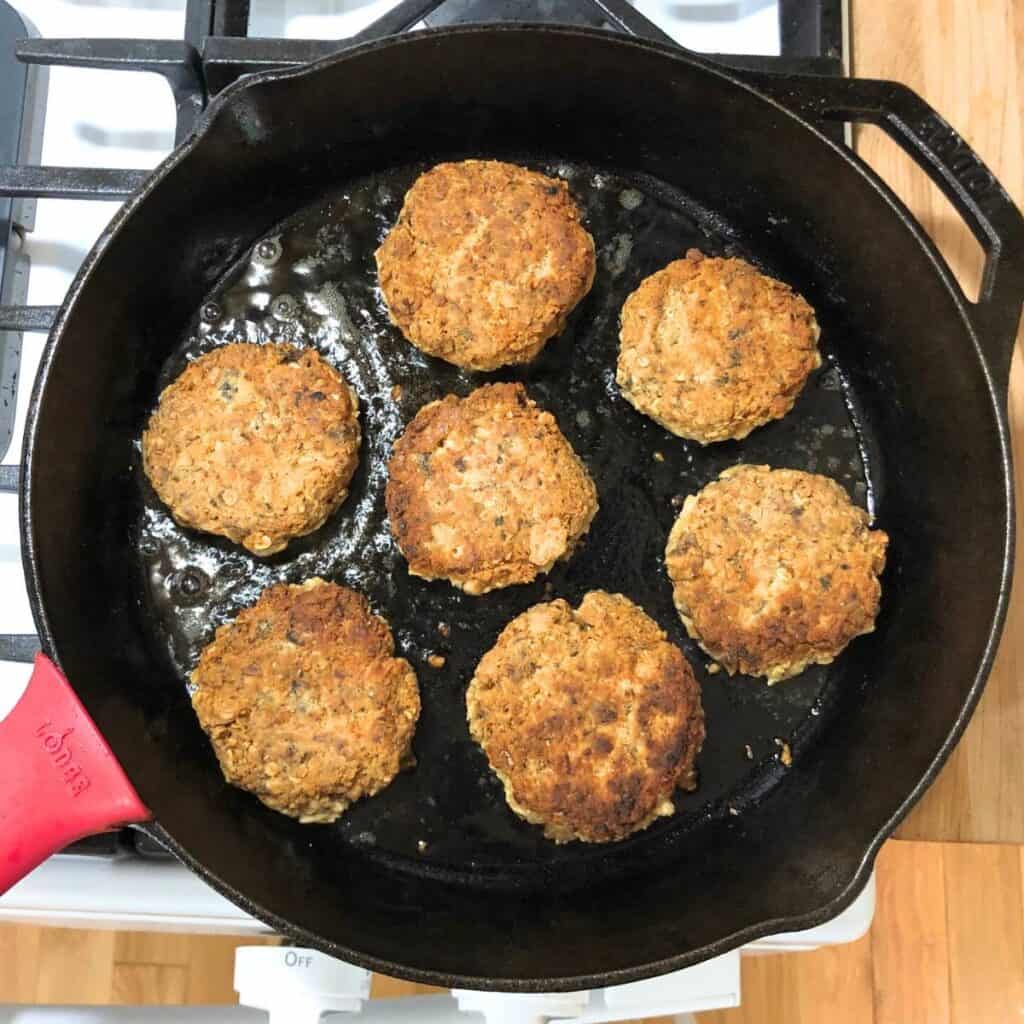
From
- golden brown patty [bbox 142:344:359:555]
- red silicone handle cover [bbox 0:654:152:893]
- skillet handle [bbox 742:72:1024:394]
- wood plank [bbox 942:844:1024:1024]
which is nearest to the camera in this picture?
red silicone handle cover [bbox 0:654:152:893]

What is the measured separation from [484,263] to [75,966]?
1.27 metres

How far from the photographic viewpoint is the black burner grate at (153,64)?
117cm

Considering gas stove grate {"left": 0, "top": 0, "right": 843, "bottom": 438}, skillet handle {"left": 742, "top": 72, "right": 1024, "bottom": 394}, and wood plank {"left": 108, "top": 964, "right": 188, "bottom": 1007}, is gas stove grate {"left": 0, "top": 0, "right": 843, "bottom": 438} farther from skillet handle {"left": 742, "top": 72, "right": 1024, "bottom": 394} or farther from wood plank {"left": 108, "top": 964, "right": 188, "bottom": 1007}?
wood plank {"left": 108, "top": 964, "right": 188, "bottom": 1007}

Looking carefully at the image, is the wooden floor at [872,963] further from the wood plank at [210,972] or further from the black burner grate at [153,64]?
the black burner grate at [153,64]

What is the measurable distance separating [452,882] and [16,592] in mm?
696

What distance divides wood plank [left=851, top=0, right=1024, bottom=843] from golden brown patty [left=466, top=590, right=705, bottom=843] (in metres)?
0.42

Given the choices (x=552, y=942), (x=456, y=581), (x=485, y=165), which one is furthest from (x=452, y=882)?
(x=485, y=165)

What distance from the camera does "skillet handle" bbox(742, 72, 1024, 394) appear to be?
1150 millimetres

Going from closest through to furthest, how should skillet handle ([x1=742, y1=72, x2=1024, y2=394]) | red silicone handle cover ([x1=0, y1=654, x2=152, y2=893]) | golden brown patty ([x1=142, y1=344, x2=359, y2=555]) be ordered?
red silicone handle cover ([x1=0, y1=654, x2=152, y2=893]), skillet handle ([x1=742, y1=72, x2=1024, y2=394]), golden brown patty ([x1=142, y1=344, x2=359, y2=555])

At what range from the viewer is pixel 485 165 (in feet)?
4.41

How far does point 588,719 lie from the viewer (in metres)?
1.25

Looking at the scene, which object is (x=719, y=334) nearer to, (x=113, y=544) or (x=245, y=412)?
(x=245, y=412)

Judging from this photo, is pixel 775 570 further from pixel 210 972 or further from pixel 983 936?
pixel 210 972

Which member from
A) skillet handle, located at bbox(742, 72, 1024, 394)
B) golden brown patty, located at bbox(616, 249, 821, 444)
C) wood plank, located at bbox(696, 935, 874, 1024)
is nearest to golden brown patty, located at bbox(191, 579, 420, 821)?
golden brown patty, located at bbox(616, 249, 821, 444)
